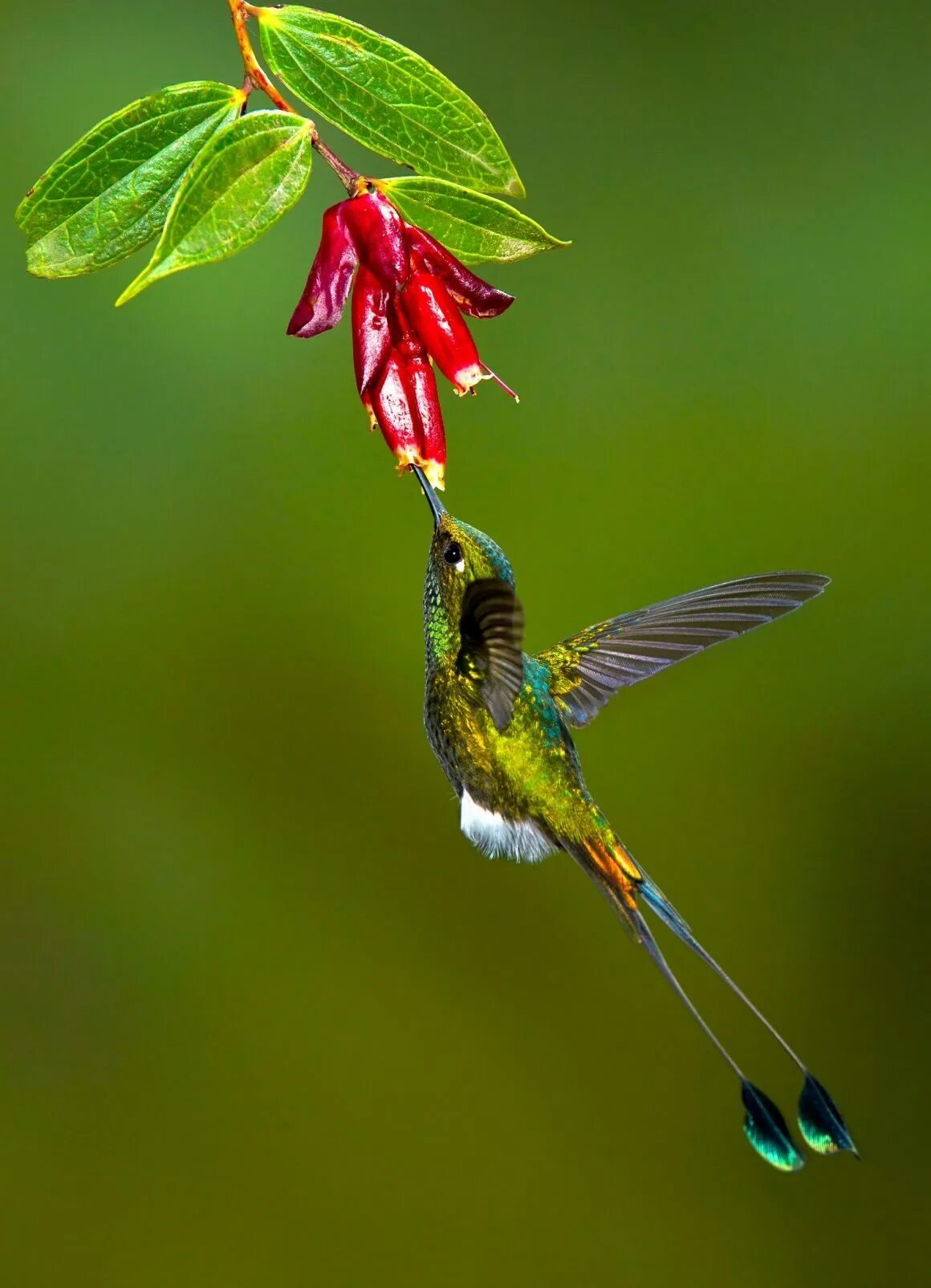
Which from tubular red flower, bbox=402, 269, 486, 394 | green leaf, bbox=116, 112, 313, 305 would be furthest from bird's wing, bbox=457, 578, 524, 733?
green leaf, bbox=116, 112, 313, 305

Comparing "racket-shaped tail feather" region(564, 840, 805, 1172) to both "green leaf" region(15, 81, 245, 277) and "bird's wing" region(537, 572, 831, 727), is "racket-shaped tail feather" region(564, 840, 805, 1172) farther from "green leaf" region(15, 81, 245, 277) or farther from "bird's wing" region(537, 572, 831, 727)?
"green leaf" region(15, 81, 245, 277)

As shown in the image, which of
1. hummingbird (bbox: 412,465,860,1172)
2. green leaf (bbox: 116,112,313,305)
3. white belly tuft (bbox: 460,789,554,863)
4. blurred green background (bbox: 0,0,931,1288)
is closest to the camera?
green leaf (bbox: 116,112,313,305)

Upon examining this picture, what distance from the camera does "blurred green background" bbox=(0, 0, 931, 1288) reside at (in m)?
2.81

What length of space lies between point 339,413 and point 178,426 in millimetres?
332

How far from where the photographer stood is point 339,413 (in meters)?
2.78

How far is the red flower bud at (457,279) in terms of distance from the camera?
2.89 feet

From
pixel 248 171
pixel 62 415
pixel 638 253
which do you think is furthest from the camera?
pixel 638 253

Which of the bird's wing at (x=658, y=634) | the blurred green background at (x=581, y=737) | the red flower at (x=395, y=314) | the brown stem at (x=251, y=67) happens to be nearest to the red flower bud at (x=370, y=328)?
the red flower at (x=395, y=314)

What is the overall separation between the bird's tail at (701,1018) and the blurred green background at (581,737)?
1580mm

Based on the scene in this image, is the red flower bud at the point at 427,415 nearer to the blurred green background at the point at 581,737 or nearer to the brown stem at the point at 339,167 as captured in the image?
the brown stem at the point at 339,167

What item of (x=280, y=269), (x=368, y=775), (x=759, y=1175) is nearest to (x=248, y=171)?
(x=280, y=269)

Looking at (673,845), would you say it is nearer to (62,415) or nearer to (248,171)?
(62,415)

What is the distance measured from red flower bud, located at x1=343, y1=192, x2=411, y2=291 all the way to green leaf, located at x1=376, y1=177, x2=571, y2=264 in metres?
0.01

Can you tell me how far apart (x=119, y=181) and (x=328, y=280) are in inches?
5.9
